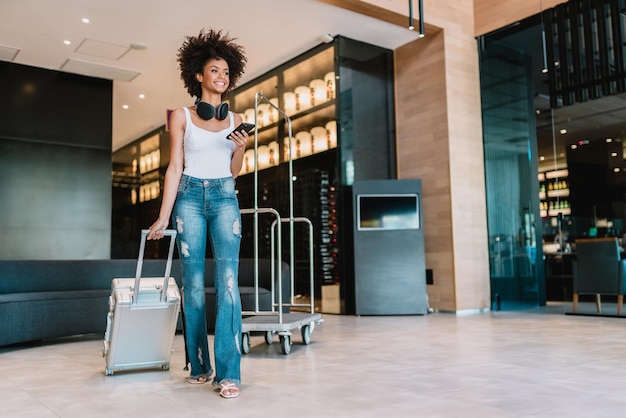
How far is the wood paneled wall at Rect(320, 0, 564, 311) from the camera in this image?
6602mm

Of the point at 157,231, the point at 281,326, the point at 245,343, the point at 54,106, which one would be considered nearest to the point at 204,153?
the point at 157,231

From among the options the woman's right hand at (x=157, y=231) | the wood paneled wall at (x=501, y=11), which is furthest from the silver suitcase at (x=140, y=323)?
the wood paneled wall at (x=501, y=11)

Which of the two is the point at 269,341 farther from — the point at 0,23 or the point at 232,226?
the point at 0,23

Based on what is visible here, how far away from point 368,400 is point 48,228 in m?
6.50

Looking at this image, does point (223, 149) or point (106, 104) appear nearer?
point (223, 149)

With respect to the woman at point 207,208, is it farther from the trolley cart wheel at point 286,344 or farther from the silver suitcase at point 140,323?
the trolley cart wheel at point 286,344

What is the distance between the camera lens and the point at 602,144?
5973 millimetres

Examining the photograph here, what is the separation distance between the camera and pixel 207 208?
2.51 m

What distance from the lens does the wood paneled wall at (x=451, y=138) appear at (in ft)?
21.7

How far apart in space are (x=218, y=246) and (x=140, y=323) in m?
0.75

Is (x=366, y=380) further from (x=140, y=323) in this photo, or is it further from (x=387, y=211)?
(x=387, y=211)

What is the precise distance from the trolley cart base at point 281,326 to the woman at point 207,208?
3.21ft

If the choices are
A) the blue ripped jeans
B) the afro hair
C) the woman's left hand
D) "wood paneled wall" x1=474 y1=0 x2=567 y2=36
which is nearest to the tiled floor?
the blue ripped jeans

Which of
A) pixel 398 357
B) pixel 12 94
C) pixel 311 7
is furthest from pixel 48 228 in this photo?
pixel 398 357
